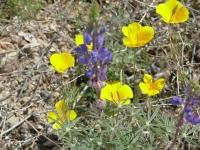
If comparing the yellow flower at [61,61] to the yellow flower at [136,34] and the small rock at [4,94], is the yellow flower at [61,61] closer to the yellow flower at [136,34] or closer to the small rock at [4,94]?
the yellow flower at [136,34]

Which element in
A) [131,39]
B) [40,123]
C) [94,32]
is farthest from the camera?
[40,123]

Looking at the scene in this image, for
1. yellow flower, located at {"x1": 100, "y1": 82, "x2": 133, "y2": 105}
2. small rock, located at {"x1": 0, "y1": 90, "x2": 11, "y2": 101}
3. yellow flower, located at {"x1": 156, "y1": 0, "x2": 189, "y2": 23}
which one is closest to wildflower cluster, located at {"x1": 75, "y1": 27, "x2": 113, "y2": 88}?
yellow flower, located at {"x1": 100, "y1": 82, "x2": 133, "y2": 105}

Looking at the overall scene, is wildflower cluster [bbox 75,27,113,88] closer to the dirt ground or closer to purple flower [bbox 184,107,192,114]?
purple flower [bbox 184,107,192,114]

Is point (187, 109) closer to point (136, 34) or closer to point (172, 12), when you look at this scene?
point (136, 34)

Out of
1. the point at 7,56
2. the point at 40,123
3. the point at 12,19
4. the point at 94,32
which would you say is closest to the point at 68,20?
the point at 12,19

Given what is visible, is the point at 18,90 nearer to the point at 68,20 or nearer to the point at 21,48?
the point at 21,48

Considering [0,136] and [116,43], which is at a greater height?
[116,43]

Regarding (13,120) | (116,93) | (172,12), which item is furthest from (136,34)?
(13,120)
